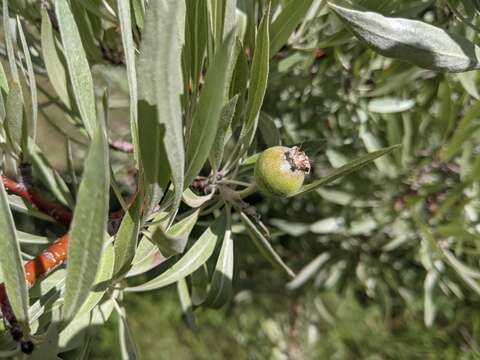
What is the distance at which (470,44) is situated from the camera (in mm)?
520

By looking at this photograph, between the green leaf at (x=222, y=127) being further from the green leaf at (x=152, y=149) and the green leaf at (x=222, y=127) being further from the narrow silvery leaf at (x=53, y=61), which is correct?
the narrow silvery leaf at (x=53, y=61)

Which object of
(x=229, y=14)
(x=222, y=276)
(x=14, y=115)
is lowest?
(x=222, y=276)

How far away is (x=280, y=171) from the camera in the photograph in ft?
1.53

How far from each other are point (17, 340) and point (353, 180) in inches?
30.0

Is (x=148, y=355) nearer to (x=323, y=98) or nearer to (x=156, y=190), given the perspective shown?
(x=323, y=98)

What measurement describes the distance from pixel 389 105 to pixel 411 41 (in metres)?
0.43

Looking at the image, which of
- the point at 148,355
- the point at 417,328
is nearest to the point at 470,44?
the point at 417,328

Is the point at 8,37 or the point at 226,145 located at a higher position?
the point at 8,37

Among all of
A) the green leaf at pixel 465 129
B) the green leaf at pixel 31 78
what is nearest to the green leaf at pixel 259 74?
the green leaf at pixel 31 78

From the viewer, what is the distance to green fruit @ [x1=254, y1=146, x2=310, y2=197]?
469 mm

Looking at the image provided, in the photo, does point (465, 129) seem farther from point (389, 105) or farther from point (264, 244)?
point (264, 244)

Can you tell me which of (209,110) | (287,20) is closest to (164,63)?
(209,110)

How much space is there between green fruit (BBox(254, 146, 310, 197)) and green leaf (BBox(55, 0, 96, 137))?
0.16 meters

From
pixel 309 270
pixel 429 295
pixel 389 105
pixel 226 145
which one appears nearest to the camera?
pixel 226 145
